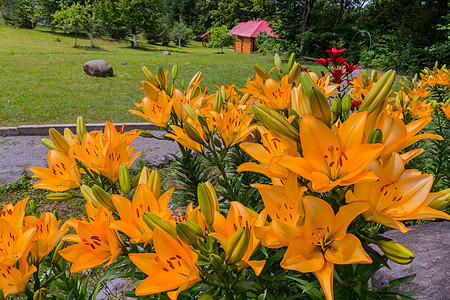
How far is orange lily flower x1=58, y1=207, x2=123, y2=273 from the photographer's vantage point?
0.63m

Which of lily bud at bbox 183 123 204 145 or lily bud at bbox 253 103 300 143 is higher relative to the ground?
lily bud at bbox 253 103 300 143

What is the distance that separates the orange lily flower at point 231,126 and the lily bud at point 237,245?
506 mm

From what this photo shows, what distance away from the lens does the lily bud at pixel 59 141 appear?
871 mm

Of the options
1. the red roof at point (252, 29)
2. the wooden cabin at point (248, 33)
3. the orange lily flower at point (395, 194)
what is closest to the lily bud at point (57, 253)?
the orange lily flower at point (395, 194)

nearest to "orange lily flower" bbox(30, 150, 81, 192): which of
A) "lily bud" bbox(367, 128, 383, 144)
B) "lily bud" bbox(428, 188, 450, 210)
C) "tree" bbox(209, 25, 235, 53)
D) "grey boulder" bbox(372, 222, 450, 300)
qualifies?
"lily bud" bbox(367, 128, 383, 144)

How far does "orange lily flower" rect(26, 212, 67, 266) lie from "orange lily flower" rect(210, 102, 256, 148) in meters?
0.56

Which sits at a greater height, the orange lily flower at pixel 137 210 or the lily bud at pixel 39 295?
the orange lily flower at pixel 137 210

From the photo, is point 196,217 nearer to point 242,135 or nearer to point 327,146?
point 327,146

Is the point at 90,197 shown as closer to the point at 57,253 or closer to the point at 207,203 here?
the point at 57,253

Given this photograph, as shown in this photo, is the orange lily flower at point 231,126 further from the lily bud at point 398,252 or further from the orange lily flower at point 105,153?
the lily bud at point 398,252

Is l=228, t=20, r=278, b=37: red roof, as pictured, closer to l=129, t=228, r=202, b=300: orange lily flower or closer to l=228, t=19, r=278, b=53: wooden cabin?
l=228, t=19, r=278, b=53: wooden cabin

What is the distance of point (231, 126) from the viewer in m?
1.00

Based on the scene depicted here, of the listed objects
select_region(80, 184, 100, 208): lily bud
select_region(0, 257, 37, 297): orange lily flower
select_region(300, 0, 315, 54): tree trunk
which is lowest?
select_region(0, 257, 37, 297): orange lily flower

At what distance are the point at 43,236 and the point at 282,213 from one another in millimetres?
635
